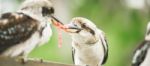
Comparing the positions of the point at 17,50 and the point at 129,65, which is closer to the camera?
the point at 17,50

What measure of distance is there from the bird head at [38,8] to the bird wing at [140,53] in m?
0.56

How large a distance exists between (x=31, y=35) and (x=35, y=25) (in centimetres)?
6

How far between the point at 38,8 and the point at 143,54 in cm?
67

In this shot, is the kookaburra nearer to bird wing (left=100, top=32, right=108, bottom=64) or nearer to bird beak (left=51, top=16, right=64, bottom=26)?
bird beak (left=51, top=16, right=64, bottom=26)

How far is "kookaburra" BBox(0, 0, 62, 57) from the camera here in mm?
2014

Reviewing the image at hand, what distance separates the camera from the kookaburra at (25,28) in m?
2.01

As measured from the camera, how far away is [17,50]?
203 centimetres

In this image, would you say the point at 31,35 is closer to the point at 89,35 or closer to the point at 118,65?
the point at 89,35

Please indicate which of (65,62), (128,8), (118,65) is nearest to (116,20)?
(128,8)

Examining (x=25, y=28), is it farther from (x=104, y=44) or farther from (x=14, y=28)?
(x=104, y=44)

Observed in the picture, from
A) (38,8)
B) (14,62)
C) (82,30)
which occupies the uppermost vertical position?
(38,8)

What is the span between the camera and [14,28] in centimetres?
204

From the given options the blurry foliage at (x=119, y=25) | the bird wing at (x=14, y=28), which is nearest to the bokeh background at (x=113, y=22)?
the blurry foliage at (x=119, y=25)

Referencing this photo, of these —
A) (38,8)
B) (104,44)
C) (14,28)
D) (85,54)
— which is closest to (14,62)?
(14,28)
